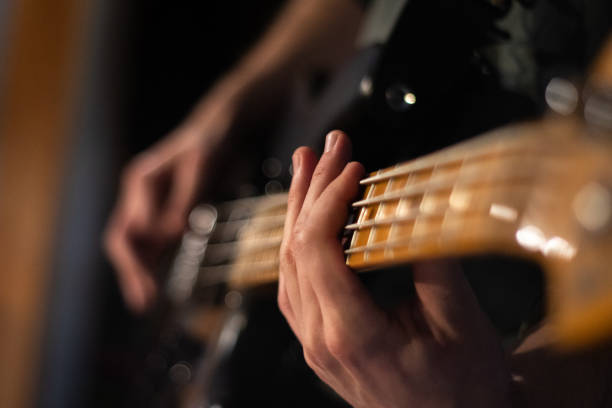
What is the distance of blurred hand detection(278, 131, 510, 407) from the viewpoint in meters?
0.34

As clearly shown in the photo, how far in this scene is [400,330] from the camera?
1.15 feet

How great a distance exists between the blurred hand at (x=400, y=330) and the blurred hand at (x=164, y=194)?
49 cm

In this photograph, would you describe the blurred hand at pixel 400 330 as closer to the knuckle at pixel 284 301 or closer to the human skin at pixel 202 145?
the knuckle at pixel 284 301

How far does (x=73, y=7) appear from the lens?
1520 mm

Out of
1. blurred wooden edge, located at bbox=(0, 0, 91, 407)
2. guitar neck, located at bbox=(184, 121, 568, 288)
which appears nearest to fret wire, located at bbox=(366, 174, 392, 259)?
guitar neck, located at bbox=(184, 121, 568, 288)

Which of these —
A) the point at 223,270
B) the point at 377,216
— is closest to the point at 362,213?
the point at 377,216

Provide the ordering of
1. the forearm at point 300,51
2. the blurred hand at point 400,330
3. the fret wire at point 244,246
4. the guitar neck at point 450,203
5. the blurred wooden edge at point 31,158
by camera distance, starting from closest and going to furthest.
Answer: the guitar neck at point 450,203 < the blurred hand at point 400,330 < the fret wire at point 244,246 < the forearm at point 300,51 < the blurred wooden edge at point 31,158

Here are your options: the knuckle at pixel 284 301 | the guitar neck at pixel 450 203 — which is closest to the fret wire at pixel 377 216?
the guitar neck at pixel 450 203

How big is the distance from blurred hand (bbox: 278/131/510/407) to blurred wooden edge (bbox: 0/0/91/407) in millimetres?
1260

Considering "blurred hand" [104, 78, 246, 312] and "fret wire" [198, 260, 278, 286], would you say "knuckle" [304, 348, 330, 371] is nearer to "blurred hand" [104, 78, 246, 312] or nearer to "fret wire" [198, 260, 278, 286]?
"fret wire" [198, 260, 278, 286]

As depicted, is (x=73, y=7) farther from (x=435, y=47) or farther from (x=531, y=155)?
(x=531, y=155)

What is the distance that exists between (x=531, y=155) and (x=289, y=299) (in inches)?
8.2

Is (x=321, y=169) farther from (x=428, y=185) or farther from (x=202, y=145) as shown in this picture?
(x=202, y=145)

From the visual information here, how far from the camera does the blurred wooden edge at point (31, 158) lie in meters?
1.46
